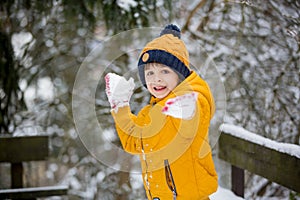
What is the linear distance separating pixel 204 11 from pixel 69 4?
6.54 feet

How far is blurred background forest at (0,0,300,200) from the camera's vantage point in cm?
407

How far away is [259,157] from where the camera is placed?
240cm

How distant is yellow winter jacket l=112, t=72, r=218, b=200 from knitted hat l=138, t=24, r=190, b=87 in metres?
0.06

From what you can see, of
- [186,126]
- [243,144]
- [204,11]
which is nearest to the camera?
[186,126]

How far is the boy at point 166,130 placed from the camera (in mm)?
1587

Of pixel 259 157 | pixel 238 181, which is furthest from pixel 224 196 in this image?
pixel 259 157

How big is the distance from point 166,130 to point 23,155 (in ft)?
5.36

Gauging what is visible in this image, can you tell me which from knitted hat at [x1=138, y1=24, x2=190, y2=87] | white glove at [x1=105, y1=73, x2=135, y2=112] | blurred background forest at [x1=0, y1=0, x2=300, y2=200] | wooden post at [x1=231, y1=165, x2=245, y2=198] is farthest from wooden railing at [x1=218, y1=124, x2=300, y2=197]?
blurred background forest at [x1=0, y1=0, x2=300, y2=200]

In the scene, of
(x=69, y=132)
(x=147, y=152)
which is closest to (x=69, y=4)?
(x=69, y=132)

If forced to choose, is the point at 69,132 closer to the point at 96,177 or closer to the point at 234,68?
the point at 96,177

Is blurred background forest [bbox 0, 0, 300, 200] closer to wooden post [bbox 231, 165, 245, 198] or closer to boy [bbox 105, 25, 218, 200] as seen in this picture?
wooden post [bbox 231, 165, 245, 198]

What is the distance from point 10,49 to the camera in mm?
3945

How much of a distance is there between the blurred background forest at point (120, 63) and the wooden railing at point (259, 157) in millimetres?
1546

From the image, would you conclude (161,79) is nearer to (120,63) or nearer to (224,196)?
(224,196)
